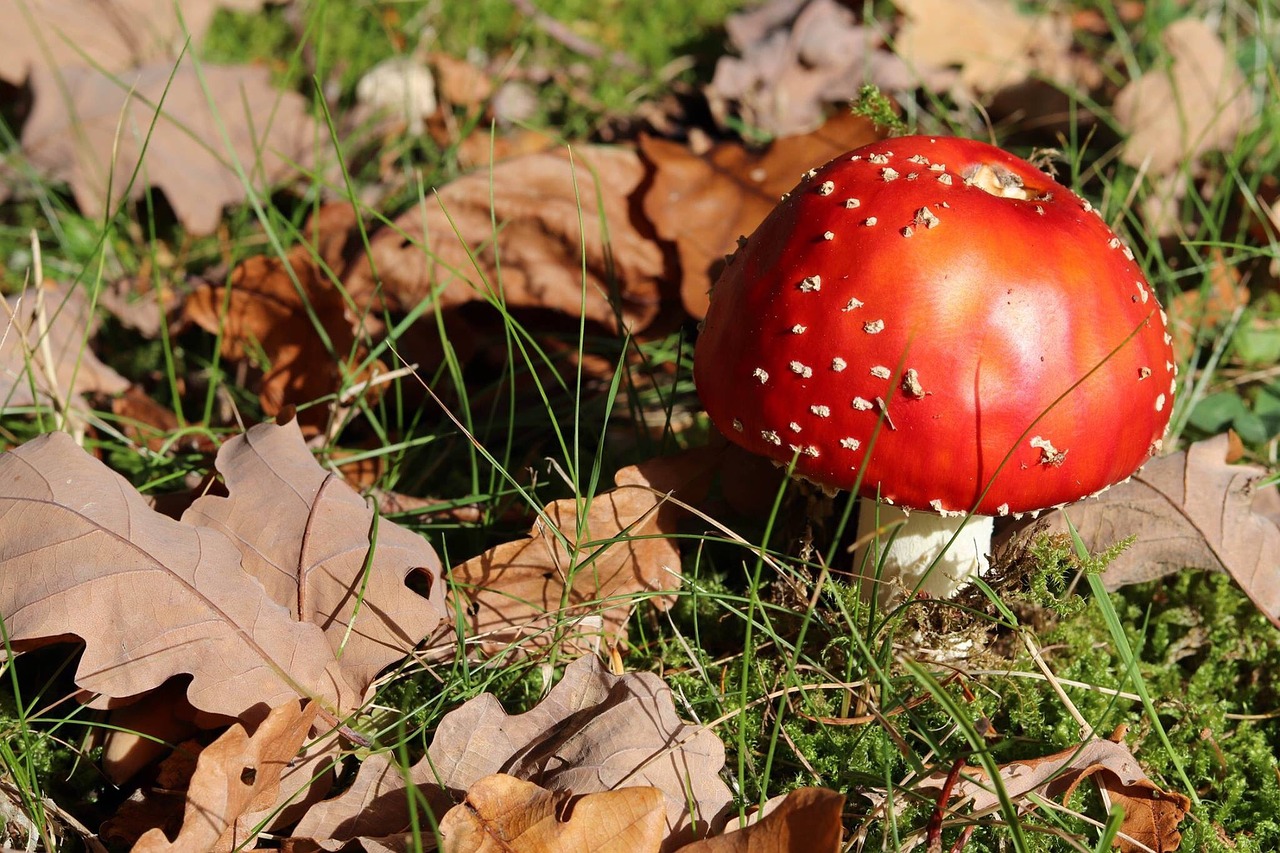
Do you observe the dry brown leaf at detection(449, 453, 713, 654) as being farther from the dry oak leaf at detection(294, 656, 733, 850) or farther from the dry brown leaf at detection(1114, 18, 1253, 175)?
the dry brown leaf at detection(1114, 18, 1253, 175)

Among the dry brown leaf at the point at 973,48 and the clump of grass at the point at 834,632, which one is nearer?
the clump of grass at the point at 834,632

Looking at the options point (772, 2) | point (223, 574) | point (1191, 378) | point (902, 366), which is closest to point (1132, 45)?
point (772, 2)

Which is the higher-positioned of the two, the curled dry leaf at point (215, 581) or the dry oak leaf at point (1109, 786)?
the curled dry leaf at point (215, 581)

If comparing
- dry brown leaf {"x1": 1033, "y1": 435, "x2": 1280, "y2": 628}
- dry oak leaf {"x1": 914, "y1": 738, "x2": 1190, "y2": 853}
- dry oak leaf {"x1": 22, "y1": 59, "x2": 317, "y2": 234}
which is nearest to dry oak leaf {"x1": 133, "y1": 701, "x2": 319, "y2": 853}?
dry oak leaf {"x1": 914, "y1": 738, "x2": 1190, "y2": 853}

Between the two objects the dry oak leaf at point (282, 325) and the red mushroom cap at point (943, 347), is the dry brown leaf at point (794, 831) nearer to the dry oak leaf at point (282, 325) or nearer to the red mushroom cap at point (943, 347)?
the red mushroom cap at point (943, 347)

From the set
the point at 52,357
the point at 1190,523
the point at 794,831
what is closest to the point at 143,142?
the point at 52,357

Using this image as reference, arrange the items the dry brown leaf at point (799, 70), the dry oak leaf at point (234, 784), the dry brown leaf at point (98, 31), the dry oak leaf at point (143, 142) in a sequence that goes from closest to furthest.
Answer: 1. the dry oak leaf at point (234, 784)
2. the dry oak leaf at point (143, 142)
3. the dry brown leaf at point (98, 31)
4. the dry brown leaf at point (799, 70)

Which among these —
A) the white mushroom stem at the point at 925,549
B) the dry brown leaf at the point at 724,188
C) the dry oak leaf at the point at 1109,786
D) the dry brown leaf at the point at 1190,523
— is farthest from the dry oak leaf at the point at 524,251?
the dry oak leaf at the point at 1109,786

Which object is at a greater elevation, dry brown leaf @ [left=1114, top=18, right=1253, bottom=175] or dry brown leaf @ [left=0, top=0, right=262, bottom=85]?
dry brown leaf @ [left=0, top=0, right=262, bottom=85]
